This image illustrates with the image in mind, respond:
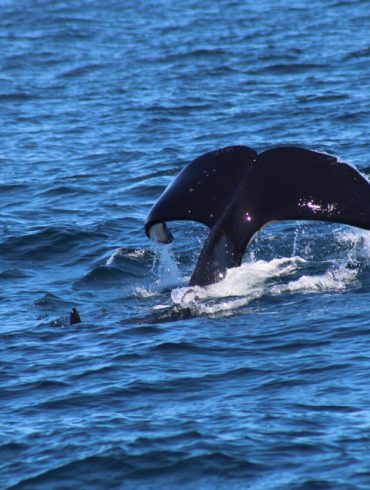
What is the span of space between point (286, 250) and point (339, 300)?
110 inches

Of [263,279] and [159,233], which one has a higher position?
[159,233]

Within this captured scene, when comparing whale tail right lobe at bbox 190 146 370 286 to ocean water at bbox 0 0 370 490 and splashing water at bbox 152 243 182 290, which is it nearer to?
ocean water at bbox 0 0 370 490

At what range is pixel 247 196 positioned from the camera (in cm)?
1309

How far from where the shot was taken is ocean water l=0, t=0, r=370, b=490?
10328mm

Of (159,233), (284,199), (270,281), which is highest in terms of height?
(284,199)

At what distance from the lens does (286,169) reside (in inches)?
510

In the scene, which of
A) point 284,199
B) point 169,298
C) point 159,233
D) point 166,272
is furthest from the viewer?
point 166,272

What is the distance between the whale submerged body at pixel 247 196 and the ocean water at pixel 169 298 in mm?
432

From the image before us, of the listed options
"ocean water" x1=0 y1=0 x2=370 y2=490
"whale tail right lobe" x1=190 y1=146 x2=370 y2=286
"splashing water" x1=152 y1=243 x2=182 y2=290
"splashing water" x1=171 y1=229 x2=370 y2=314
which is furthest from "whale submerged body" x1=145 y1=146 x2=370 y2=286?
→ "splashing water" x1=152 y1=243 x2=182 y2=290

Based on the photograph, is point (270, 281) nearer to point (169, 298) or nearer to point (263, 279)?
point (263, 279)

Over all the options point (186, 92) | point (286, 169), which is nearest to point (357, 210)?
point (286, 169)

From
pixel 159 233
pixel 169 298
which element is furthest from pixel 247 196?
pixel 169 298

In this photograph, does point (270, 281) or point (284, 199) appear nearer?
point (284, 199)

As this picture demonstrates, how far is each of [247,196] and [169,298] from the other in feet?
6.67
